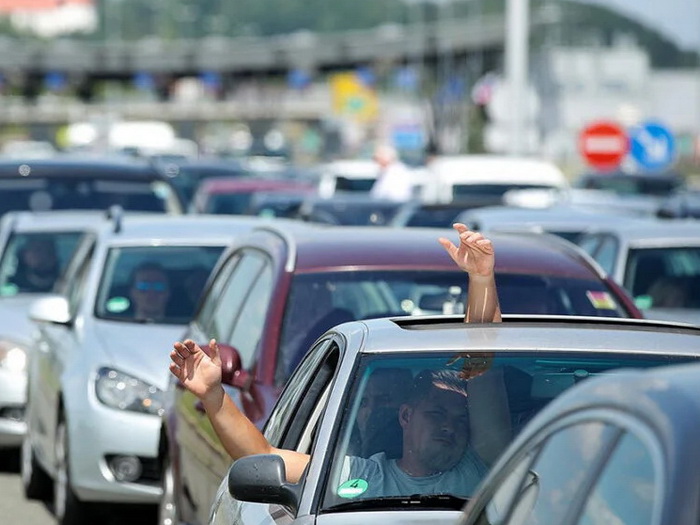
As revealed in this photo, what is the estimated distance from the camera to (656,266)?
491 inches

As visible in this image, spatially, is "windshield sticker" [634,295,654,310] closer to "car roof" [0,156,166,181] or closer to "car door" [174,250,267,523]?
"car door" [174,250,267,523]

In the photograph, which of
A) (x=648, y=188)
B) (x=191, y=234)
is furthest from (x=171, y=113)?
(x=191, y=234)

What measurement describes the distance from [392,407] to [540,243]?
3450 millimetres

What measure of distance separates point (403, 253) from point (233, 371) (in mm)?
1129

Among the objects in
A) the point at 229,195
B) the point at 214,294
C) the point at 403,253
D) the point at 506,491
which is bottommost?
the point at 229,195

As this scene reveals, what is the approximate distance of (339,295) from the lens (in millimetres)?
7625

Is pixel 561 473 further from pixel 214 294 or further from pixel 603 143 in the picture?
pixel 603 143

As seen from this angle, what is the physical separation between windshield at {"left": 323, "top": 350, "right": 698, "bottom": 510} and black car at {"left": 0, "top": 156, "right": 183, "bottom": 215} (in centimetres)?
1155

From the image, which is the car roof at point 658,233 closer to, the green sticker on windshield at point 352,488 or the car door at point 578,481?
the green sticker on windshield at point 352,488

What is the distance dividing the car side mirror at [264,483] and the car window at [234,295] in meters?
3.05

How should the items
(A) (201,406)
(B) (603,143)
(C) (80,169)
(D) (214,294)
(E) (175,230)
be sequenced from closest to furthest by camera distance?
1. (A) (201,406)
2. (D) (214,294)
3. (E) (175,230)
4. (C) (80,169)
5. (B) (603,143)

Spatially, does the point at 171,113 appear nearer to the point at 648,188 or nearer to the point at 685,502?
the point at 648,188

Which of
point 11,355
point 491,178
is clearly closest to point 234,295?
point 11,355

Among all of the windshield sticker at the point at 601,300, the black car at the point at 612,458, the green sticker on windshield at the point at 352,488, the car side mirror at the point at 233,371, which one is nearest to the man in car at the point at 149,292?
the windshield sticker at the point at 601,300
